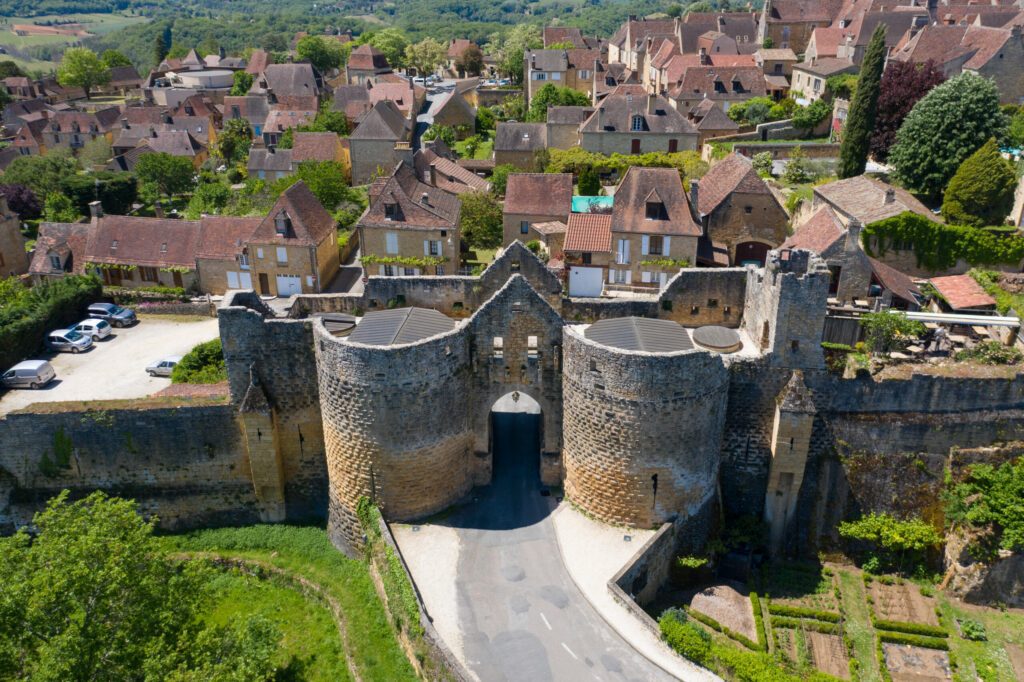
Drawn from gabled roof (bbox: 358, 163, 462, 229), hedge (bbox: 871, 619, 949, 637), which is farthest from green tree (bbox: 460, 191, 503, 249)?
hedge (bbox: 871, 619, 949, 637)

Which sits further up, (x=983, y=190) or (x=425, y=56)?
(x=425, y=56)

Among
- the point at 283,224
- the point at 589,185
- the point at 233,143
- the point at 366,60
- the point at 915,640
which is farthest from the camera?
the point at 366,60

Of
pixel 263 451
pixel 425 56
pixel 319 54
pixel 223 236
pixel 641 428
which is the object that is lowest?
pixel 263 451

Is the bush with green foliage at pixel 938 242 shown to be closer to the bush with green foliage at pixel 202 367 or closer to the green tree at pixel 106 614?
the bush with green foliage at pixel 202 367

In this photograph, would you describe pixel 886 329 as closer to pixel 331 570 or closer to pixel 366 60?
pixel 331 570

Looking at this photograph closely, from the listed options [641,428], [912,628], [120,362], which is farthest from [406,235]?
[912,628]

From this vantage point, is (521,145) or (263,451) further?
(521,145)

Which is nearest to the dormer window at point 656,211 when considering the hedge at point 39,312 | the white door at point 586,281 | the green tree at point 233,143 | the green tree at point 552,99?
the white door at point 586,281

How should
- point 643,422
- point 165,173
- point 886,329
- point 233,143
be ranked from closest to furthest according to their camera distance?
1. point 643,422
2. point 886,329
3. point 165,173
4. point 233,143
